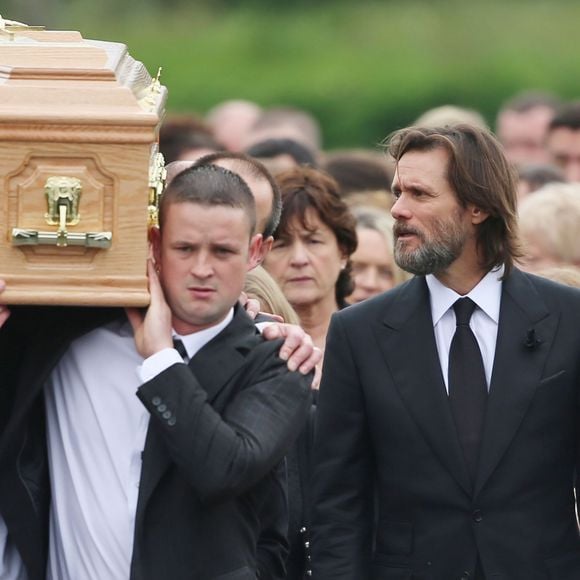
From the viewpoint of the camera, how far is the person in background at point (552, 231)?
8.77 m

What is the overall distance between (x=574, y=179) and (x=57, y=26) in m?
13.0

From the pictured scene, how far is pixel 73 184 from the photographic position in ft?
16.5

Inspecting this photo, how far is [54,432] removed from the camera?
5.27 metres

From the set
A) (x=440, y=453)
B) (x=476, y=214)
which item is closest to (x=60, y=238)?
(x=440, y=453)

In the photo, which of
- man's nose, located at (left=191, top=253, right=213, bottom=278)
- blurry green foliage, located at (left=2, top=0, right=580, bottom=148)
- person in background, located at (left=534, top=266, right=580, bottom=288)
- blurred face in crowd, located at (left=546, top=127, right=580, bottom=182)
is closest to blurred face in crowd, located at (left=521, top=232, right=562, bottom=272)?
person in background, located at (left=534, top=266, right=580, bottom=288)

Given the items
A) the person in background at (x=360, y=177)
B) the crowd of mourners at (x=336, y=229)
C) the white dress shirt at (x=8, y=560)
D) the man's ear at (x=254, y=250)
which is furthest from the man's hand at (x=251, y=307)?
the person in background at (x=360, y=177)

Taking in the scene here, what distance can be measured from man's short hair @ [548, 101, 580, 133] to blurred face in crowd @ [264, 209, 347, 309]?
5.02 meters

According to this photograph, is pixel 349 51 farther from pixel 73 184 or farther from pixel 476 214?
pixel 73 184

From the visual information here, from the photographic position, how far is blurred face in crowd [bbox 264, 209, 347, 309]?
7312mm

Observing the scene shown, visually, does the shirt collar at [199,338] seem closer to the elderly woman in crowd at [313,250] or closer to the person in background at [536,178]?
the elderly woman in crowd at [313,250]

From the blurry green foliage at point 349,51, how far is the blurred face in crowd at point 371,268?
1526cm

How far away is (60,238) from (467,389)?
1391mm

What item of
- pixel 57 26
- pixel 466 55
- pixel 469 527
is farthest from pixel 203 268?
pixel 466 55

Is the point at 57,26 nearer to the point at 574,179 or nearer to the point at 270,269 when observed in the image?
the point at 574,179
